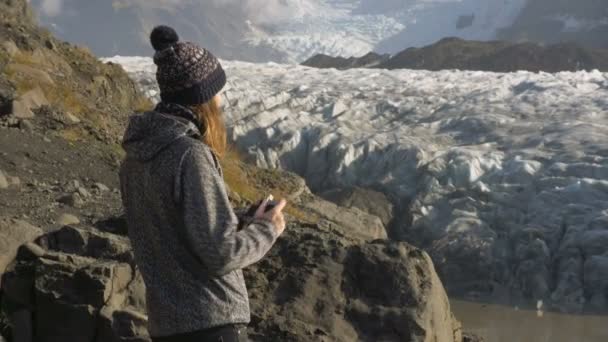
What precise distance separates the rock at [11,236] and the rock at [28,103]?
4.25 meters

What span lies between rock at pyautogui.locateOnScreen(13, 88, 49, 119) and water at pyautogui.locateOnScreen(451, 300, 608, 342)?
5867 mm

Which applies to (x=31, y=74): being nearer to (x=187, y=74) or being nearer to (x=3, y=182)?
(x=3, y=182)

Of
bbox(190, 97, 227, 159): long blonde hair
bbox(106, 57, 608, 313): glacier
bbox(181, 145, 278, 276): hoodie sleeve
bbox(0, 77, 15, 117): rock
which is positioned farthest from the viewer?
bbox(106, 57, 608, 313): glacier

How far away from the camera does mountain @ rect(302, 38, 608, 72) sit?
4772 cm

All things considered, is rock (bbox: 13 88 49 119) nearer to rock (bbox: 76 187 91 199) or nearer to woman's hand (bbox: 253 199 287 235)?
rock (bbox: 76 187 91 199)

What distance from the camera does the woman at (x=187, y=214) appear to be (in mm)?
2102

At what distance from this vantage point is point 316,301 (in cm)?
435

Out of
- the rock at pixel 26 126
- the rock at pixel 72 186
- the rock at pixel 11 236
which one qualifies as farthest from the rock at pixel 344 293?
the rock at pixel 26 126

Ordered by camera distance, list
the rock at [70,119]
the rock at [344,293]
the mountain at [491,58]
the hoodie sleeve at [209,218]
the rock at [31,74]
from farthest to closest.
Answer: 1. the mountain at [491,58]
2. the rock at [31,74]
3. the rock at [70,119]
4. the rock at [344,293]
5. the hoodie sleeve at [209,218]

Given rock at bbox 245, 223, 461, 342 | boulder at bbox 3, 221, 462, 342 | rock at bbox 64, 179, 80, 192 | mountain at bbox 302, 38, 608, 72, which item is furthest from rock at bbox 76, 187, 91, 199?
mountain at bbox 302, 38, 608, 72

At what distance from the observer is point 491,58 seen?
1950 inches

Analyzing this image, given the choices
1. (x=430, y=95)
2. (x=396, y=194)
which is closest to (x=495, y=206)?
(x=396, y=194)

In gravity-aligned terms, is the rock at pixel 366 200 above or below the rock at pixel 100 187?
below

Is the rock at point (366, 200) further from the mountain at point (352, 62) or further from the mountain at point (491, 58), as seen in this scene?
the mountain at point (352, 62)
